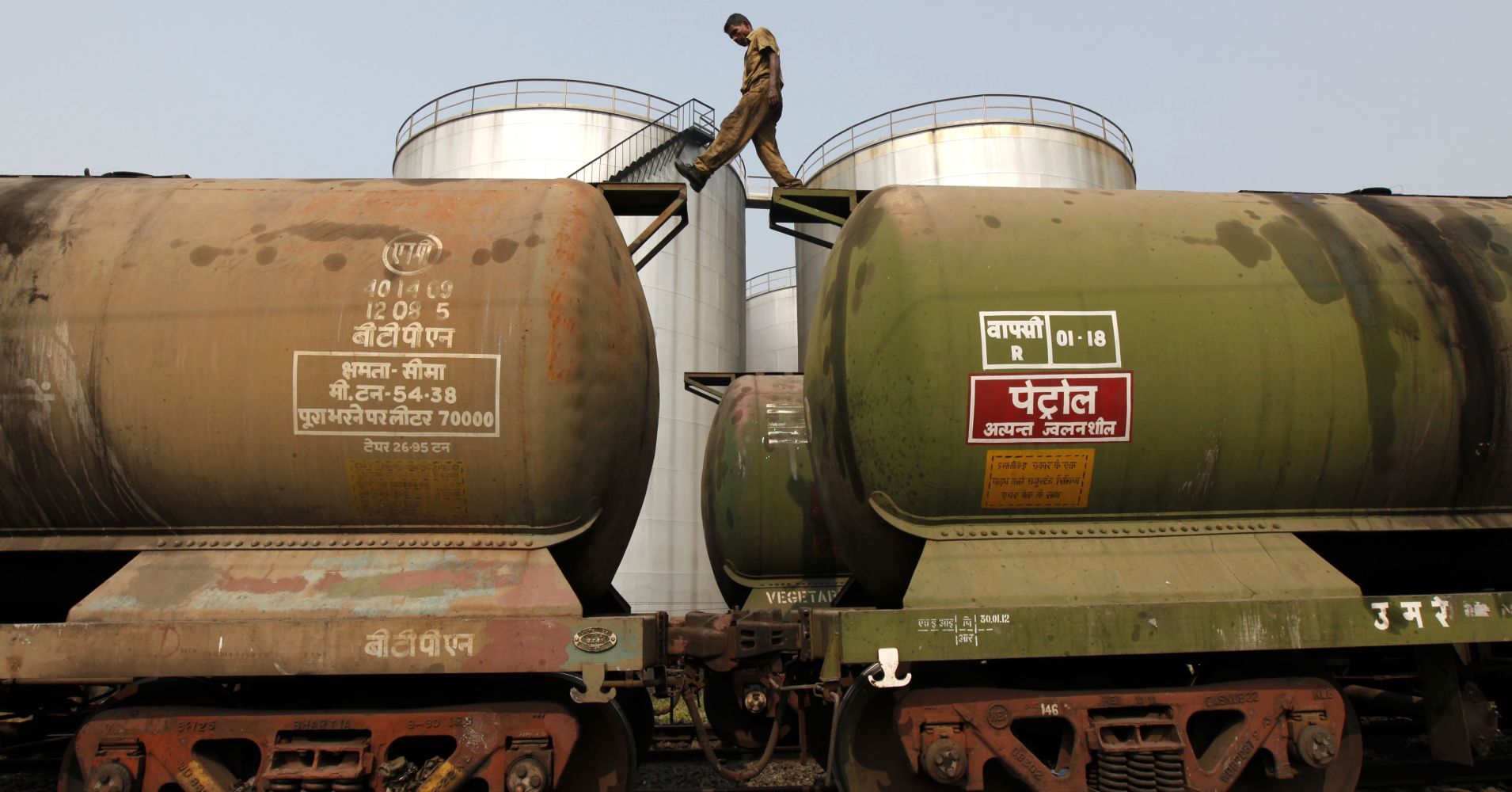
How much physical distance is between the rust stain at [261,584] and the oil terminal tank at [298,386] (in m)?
0.29

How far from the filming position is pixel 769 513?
827 cm

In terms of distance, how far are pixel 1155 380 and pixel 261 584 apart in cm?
465

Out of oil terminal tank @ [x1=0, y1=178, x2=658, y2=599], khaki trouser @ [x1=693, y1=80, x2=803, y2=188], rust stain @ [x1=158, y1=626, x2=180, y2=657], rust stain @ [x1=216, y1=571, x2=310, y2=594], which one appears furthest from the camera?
khaki trouser @ [x1=693, y1=80, x2=803, y2=188]

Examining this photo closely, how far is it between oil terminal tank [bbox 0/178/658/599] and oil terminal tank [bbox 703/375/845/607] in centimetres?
362

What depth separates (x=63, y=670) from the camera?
412 cm

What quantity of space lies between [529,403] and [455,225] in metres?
1.15

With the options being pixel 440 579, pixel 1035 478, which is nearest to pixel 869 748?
pixel 1035 478

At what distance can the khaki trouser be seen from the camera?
6.69m

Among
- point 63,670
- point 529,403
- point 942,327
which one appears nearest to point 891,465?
point 942,327

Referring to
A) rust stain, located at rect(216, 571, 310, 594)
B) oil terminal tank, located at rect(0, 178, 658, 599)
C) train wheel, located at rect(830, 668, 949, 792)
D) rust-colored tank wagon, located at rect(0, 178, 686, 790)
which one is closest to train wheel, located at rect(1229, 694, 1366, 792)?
train wheel, located at rect(830, 668, 949, 792)

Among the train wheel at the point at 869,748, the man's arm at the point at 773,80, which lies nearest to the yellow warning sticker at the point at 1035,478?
the train wheel at the point at 869,748

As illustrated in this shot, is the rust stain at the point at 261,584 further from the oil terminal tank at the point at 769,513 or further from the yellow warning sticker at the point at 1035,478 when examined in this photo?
the oil terminal tank at the point at 769,513

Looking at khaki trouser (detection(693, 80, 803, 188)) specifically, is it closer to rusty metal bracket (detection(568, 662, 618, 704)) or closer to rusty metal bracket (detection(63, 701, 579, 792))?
rusty metal bracket (detection(568, 662, 618, 704))

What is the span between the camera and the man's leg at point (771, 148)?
22.0 feet
